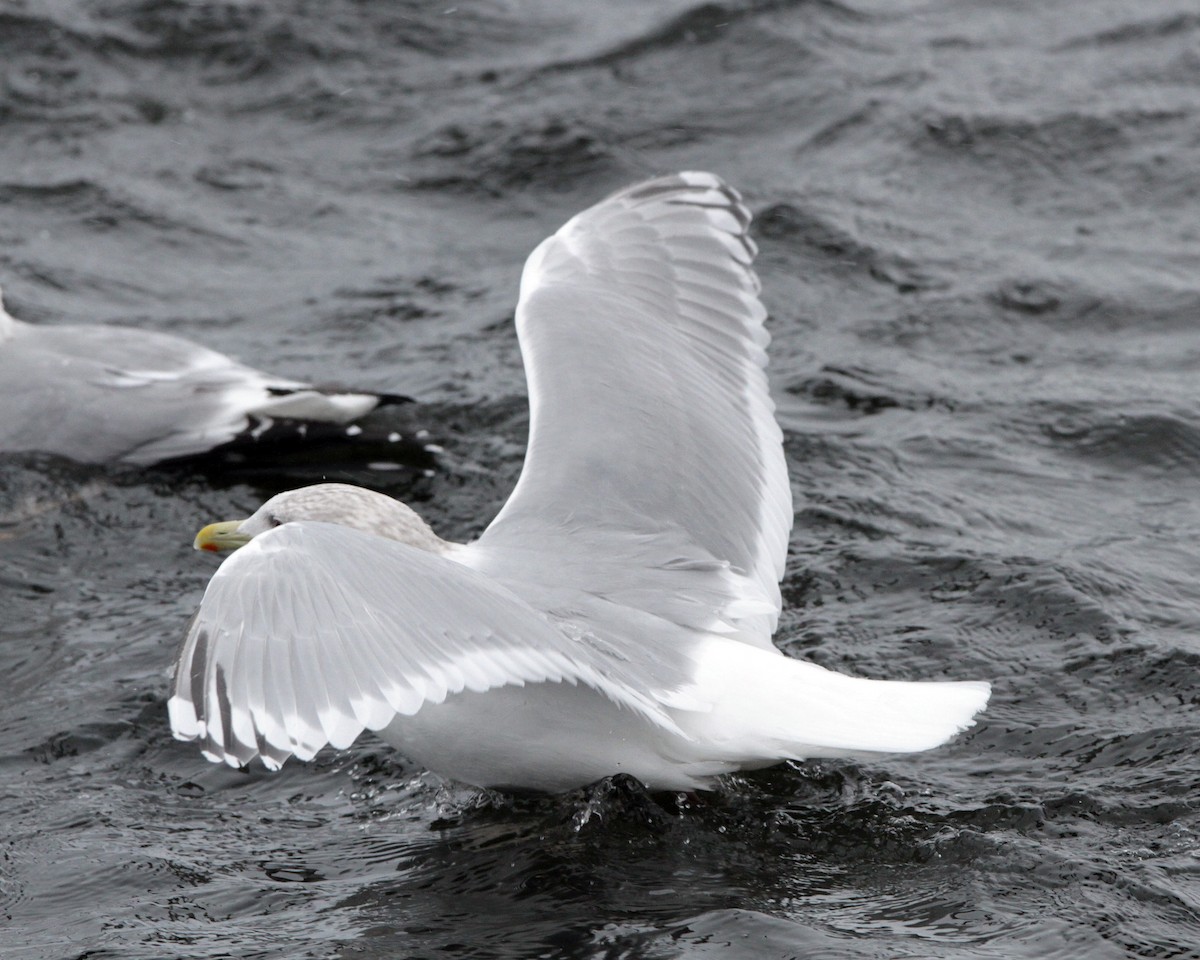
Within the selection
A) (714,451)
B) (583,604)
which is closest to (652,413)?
(714,451)

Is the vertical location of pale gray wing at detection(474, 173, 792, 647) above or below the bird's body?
above

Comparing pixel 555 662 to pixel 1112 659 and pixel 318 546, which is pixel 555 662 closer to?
pixel 318 546

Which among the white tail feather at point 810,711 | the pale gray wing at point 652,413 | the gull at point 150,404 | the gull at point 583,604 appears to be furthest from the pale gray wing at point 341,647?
the gull at point 150,404

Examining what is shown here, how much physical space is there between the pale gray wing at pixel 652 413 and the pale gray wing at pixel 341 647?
0.56 meters

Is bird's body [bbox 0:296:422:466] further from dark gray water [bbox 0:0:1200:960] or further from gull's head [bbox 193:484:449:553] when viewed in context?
gull's head [bbox 193:484:449:553]

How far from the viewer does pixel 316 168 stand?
944 cm

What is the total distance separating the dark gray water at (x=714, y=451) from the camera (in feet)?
13.4

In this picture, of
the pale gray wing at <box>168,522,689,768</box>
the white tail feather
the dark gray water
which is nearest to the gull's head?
the pale gray wing at <box>168,522,689,768</box>

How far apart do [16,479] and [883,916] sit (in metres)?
4.18

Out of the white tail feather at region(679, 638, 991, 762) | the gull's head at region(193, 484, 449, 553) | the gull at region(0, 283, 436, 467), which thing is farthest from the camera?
the gull at region(0, 283, 436, 467)

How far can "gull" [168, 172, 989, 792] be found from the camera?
12.2 ft

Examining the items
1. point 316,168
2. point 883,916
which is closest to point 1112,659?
point 883,916

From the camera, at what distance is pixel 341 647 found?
3738 millimetres

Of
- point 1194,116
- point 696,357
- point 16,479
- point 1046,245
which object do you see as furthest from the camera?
point 1194,116
